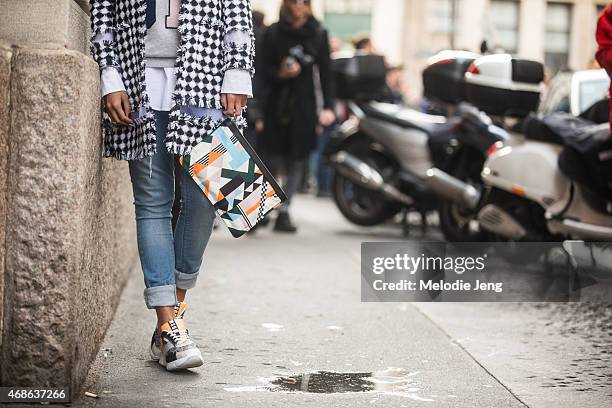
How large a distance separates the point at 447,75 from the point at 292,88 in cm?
151

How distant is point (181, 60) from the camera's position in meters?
4.66

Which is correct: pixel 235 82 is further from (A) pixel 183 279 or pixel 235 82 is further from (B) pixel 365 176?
(B) pixel 365 176

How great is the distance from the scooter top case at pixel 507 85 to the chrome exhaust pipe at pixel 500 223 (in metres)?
0.72

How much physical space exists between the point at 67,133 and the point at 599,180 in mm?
4101

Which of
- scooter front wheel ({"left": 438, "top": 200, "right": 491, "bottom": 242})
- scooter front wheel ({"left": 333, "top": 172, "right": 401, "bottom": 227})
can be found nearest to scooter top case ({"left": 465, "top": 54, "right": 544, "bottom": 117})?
scooter front wheel ({"left": 438, "top": 200, "right": 491, "bottom": 242})

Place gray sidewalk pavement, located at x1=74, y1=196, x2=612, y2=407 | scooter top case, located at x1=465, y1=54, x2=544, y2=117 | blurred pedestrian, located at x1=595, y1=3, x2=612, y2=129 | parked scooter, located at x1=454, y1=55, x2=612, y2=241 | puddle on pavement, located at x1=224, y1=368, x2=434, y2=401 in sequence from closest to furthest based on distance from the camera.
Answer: gray sidewalk pavement, located at x1=74, y1=196, x2=612, y2=407 → puddle on pavement, located at x1=224, y1=368, x2=434, y2=401 → blurred pedestrian, located at x1=595, y1=3, x2=612, y2=129 → parked scooter, located at x1=454, y1=55, x2=612, y2=241 → scooter top case, located at x1=465, y1=54, x2=544, y2=117

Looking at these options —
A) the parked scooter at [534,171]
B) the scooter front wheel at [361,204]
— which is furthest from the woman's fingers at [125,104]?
the scooter front wheel at [361,204]

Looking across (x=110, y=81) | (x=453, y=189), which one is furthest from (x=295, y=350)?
(x=453, y=189)

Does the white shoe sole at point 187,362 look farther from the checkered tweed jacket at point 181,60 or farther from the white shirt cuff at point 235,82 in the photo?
the white shirt cuff at point 235,82

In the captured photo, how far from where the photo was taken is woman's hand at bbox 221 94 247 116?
473cm

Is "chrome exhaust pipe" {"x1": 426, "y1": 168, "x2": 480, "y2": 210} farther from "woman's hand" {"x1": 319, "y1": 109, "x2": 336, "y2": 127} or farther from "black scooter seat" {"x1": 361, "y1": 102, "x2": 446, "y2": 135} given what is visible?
"woman's hand" {"x1": 319, "y1": 109, "x2": 336, "y2": 127}

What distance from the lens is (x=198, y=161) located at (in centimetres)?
468

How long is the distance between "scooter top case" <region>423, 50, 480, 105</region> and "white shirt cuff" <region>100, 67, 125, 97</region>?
521 centimetres

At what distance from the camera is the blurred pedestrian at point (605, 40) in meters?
6.56
